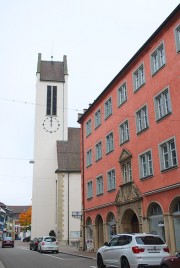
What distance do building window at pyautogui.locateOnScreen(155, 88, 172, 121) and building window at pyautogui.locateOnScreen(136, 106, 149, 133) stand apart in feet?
5.10

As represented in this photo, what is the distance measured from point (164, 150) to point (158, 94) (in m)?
3.69

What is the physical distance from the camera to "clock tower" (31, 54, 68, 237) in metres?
57.5

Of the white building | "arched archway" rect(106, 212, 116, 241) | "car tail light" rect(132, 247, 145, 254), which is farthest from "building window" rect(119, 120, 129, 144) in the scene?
the white building

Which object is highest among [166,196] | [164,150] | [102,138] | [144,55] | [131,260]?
[144,55]

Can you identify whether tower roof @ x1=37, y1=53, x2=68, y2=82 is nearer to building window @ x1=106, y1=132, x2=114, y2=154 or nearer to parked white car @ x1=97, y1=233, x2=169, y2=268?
building window @ x1=106, y1=132, x2=114, y2=154

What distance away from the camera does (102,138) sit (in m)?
33.9

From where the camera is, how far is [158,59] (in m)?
24.7

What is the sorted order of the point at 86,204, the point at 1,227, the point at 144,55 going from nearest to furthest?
the point at 144,55
the point at 86,204
the point at 1,227

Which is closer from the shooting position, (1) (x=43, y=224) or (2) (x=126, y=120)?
(2) (x=126, y=120)

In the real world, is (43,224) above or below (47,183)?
below

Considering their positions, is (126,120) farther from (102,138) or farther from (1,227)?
(1,227)

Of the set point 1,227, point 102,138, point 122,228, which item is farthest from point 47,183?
point 1,227

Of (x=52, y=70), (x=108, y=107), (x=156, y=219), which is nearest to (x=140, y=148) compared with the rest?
(x=156, y=219)

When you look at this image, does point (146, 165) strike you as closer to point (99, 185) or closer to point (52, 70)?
point (99, 185)
